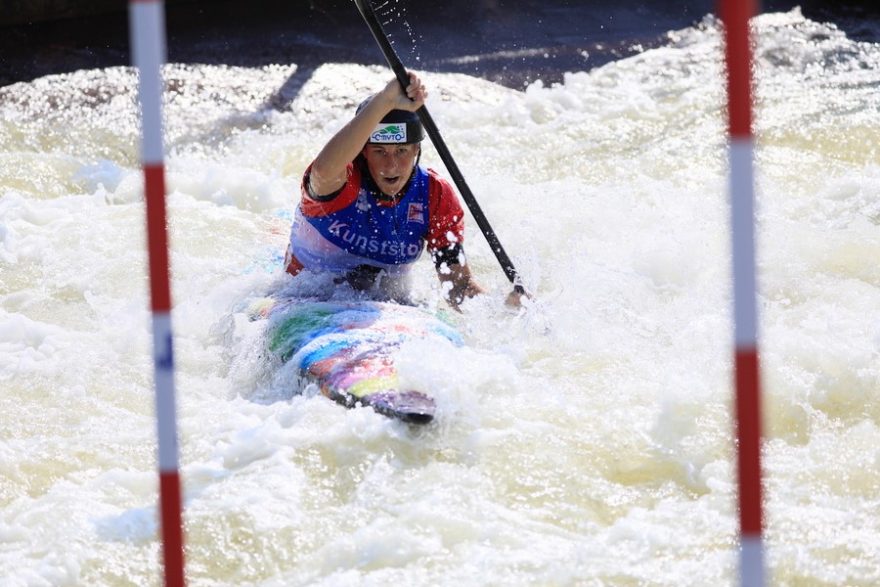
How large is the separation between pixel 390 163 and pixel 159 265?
2.52m

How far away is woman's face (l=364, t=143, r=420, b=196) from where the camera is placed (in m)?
4.31

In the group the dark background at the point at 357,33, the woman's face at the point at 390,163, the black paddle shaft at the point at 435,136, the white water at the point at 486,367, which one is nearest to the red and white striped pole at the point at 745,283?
the white water at the point at 486,367

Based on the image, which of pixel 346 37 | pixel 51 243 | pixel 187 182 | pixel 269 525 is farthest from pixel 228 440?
pixel 346 37

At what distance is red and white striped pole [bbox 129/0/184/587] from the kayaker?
2262mm

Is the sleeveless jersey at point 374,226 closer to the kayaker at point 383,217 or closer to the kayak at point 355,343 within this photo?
the kayaker at point 383,217

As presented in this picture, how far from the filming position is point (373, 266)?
457 centimetres

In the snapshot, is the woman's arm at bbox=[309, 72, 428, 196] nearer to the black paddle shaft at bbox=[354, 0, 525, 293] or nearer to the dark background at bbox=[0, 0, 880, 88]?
the black paddle shaft at bbox=[354, 0, 525, 293]

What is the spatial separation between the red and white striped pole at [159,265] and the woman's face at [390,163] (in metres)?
2.44

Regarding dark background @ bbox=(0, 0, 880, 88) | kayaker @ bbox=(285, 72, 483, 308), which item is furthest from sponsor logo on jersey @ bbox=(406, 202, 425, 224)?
dark background @ bbox=(0, 0, 880, 88)

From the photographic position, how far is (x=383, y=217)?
4469mm

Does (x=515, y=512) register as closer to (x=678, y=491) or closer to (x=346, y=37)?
(x=678, y=491)

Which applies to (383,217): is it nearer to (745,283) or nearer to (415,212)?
(415,212)

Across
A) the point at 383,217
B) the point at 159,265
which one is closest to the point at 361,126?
the point at 383,217

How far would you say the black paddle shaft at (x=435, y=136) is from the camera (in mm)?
4227
